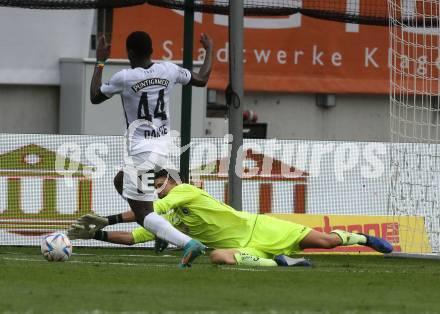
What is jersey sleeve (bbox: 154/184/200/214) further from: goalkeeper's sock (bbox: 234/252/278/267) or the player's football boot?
the player's football boot

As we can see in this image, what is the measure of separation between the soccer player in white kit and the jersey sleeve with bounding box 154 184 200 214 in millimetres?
87

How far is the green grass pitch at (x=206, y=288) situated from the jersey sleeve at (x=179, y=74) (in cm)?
166

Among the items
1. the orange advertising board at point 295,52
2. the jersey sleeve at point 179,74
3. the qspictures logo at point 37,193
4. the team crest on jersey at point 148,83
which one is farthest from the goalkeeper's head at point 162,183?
the orange advertising board at point 295,52

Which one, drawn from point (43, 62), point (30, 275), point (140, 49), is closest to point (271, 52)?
point (43, 62)

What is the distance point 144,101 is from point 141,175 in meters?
0.68

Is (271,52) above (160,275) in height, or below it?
above

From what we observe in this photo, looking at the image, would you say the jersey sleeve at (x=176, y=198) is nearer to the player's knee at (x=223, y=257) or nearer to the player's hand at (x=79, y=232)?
the player's knee at (x=223, y=257)

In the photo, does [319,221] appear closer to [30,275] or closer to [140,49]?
[140,49]

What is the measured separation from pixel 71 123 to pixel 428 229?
11.3 metres

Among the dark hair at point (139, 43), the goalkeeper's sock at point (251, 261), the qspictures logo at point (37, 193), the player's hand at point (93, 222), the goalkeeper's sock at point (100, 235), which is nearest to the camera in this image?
the dark hair at point (139, 43)

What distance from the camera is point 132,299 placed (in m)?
8.12

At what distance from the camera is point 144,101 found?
11.5 metres

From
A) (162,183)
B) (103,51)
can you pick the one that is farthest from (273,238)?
(103,51)

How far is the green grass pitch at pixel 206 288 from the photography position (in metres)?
7.80
